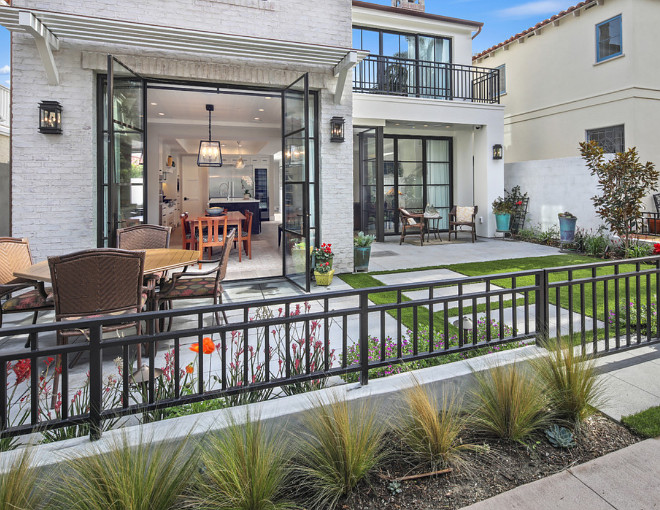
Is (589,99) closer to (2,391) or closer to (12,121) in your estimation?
(12,121)

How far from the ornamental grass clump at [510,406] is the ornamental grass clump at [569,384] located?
0.10 meters

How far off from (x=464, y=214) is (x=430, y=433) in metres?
9.53

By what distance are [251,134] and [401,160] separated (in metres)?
4.37

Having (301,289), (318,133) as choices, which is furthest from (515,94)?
(301,289)

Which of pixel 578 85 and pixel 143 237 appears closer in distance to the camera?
pixel 143 237

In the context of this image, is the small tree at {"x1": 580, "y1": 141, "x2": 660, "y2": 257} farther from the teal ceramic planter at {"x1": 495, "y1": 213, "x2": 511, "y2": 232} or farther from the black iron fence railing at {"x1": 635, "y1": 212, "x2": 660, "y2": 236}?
the teal ceramic planter at {"x1": 495, "y1": 213, "x2": 511, "y2": 232}

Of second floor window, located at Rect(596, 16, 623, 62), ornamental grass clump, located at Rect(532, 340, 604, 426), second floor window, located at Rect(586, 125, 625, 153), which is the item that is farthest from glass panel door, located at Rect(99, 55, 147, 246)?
second floor window, located at Rect(596, 16, 623, 62)

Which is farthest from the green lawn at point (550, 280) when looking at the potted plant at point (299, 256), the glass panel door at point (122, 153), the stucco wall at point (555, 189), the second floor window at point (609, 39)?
the second floor window at point (609, 39)

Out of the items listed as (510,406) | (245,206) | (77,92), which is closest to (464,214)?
(245,206)

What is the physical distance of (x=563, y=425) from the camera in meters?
2.41

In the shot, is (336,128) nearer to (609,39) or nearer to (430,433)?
(430,433)

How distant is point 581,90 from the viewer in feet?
37.0

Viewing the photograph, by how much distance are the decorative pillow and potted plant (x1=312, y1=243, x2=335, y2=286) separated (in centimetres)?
574

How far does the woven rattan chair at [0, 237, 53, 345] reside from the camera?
3.56 meters
